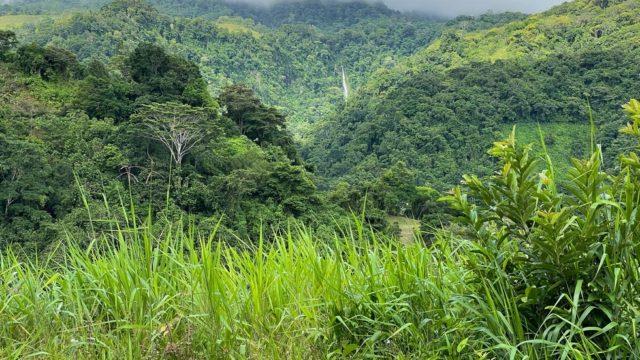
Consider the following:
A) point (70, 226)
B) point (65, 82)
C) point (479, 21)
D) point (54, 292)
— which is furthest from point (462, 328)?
point (479, 21)

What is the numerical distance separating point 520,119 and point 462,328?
46434 millimetres

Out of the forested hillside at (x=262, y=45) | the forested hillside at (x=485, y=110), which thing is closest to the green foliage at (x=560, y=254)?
the forested hillside at (x=262, y=45)

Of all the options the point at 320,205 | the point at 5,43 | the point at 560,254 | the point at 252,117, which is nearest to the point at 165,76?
the point at 252,117

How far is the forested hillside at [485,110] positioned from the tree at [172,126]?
18.3 meters

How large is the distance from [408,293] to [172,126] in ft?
55.6

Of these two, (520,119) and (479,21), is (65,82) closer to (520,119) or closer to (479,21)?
(520,119)

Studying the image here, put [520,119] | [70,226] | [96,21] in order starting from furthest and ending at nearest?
[96,21] → [520,119] → [70,226]

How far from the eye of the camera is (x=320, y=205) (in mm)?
18672

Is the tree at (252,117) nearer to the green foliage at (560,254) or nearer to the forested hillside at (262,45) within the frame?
the forested hillside at (262,45)

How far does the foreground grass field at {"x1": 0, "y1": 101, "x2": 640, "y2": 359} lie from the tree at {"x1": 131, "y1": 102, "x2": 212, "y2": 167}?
16.2 metres

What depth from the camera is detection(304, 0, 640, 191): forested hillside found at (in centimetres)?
3919

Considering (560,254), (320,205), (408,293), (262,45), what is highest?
(262,45)

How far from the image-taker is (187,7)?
136 metres

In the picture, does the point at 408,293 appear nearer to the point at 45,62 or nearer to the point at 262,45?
the point at 45,62
